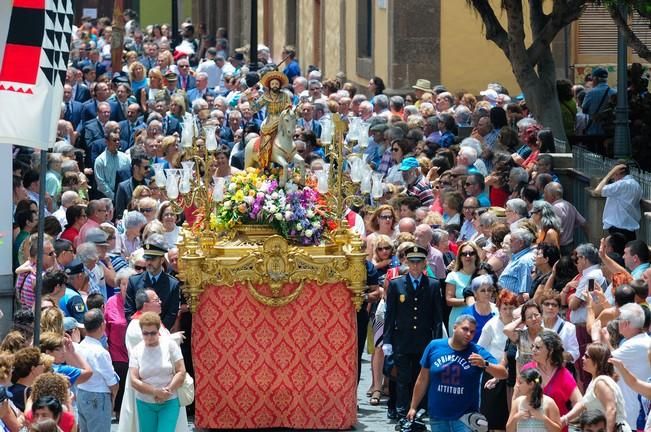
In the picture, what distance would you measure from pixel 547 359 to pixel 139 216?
5972 millimetres

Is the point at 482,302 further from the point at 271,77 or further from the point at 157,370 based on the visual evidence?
the point at 157,370

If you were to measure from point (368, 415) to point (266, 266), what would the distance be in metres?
1.77

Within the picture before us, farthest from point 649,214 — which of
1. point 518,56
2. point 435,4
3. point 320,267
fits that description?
point 435,4

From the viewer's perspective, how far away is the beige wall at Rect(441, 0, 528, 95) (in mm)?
30922

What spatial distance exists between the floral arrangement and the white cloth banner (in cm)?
284

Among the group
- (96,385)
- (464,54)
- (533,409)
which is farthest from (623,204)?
(464,54)

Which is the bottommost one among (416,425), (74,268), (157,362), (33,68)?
(416,425)

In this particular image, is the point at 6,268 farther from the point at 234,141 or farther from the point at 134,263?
the point at 234,141

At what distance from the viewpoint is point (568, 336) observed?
1423cm

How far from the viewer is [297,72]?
34.4 metres

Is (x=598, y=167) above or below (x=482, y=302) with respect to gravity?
above

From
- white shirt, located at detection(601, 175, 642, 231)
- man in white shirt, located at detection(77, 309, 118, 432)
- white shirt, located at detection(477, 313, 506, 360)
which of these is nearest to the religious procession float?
white shirt, located at detection(477, 313, 506, 360)

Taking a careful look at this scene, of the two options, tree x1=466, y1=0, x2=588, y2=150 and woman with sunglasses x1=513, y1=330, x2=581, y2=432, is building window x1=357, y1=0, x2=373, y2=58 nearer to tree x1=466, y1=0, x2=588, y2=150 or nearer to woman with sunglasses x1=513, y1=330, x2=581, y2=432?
tree x1=466, y1=0, x2=588, y2=150

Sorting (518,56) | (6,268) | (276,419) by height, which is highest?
(518,56)
